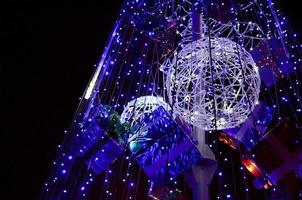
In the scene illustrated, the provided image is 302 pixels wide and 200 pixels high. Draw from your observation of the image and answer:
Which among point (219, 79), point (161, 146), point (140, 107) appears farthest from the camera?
point (140, 107)

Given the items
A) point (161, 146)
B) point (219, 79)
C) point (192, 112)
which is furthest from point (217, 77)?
point (161, 146)

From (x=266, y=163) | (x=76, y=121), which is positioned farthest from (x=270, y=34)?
(x=76, y=121)

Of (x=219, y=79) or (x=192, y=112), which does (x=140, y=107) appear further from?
(x=219, y=79)

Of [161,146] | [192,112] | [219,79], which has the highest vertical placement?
[219,79]

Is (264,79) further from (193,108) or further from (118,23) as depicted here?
(118,23)

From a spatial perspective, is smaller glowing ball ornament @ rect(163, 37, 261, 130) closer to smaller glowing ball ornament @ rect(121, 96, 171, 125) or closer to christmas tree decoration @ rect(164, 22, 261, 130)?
christmas tree decoration @ rect(164, 22, 261, 130)

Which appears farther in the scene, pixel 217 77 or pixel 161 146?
pixel 217 77

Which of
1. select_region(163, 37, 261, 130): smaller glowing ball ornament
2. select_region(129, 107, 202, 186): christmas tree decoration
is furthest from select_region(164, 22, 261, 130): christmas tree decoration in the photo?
select_region(129, 107, 202, 186): christmas tree decoration

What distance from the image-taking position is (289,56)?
3.79m

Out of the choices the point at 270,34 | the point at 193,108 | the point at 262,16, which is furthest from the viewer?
the point at 262,16

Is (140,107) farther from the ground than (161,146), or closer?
farther from the ground

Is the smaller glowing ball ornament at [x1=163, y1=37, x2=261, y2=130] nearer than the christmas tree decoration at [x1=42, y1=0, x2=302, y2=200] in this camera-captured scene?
No

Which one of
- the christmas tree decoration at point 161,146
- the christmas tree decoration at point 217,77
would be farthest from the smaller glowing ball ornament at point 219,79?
the christmas tree decoration at point 161,146

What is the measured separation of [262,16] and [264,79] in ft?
4.06
